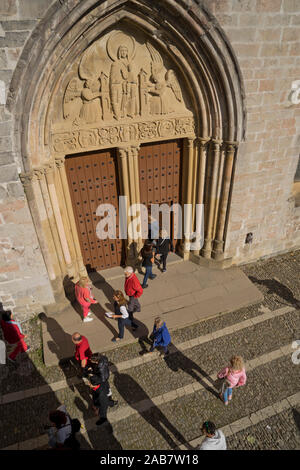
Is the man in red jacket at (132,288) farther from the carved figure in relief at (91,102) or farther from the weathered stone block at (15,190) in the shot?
the carved figure in relief at (91,102)

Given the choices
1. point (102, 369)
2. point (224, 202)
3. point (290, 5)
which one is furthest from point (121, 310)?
point (290, 5)

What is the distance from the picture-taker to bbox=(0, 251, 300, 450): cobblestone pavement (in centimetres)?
566

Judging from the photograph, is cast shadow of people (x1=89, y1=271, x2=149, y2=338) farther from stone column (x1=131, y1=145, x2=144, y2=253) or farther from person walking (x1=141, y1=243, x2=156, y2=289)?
stone column (x1=131, y1=145, x2=144, y2=253)

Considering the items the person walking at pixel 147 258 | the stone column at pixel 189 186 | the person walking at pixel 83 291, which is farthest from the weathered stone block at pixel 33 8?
the person walking at pixel 147 258

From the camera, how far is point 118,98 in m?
6.73

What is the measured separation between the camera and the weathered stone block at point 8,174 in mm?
5824

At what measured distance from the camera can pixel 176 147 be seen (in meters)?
8.17

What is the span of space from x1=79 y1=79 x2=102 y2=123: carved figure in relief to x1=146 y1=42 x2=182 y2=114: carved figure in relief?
121 cm

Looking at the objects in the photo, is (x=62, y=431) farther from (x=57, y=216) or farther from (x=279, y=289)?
(x=279, y=289)

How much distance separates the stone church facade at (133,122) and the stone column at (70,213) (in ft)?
0.09

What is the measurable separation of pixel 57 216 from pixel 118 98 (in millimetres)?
3002
